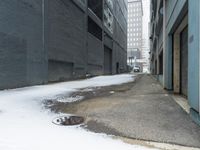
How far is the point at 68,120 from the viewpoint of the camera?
4.30 metres

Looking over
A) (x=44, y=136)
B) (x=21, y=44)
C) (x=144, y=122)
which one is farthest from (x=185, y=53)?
(x=21, y=44)

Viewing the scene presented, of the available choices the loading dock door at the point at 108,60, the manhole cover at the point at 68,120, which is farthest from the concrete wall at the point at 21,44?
the loading dock door at the point at 108,60

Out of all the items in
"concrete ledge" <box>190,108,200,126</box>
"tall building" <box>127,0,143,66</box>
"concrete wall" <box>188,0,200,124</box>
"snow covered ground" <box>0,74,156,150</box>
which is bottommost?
"snow covered ground" <box>0,74,156,150</box>

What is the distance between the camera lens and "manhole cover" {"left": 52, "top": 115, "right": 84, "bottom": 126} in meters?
4.06

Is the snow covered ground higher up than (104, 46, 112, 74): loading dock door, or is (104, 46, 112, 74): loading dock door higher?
(104, 46, 112, 74): loading dock door

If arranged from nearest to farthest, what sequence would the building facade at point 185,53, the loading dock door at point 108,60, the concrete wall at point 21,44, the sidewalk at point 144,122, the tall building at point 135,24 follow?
the sidewalk at point 144,122 → the building facade at point 185,53 → the concrete wall at point 21,44 → the loading dock door at point 108,60 → the tall building at point 135,24

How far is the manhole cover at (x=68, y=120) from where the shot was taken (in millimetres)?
4064

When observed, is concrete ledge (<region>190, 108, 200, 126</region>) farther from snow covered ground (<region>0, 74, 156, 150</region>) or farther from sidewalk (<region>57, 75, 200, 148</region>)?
snow covered ground (<region>0, 74, 156, 150</region>)

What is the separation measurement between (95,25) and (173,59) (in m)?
18.0

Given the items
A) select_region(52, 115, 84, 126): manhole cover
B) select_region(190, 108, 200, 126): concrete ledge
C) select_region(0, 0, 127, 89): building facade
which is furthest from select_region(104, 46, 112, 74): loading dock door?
select_region(190, 108, 200, 126): concrete ledge

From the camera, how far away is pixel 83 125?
3.96 metres

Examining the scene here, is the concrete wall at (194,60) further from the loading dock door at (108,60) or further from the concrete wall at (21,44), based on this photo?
the loading dock door at (108,60)

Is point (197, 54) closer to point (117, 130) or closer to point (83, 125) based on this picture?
point (117, 130)

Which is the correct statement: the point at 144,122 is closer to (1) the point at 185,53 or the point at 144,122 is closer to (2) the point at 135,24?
(1) the point at 185,53
